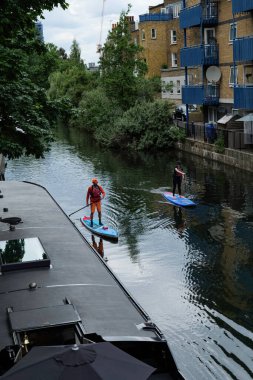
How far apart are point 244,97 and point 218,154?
4.43 meters

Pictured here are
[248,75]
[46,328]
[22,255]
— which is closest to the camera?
[46,328]

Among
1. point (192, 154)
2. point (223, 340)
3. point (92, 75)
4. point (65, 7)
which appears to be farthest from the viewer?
point (92, 75)

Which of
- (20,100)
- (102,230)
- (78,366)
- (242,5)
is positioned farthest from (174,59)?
(78,366)

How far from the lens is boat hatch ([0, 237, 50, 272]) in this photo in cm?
925

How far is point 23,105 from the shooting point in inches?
541

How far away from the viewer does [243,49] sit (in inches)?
1217

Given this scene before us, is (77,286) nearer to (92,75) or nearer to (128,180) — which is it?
(128,180)

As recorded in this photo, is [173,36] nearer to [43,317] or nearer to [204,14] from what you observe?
[204,14]

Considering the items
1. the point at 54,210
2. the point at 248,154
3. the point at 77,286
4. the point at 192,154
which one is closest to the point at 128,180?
the point at 248,154

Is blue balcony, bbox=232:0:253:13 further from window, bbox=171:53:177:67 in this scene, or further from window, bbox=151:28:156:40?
window, bbox=151:28:156:40

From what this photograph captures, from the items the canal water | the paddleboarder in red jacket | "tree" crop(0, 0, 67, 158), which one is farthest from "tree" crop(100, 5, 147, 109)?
"tree" crop(0, 0, 67, 158)

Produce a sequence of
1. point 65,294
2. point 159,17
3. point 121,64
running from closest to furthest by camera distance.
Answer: point 65,294 → point 121,64 → point 159,17

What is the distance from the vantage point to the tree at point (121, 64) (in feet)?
156

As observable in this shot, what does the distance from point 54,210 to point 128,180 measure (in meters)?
15.8
